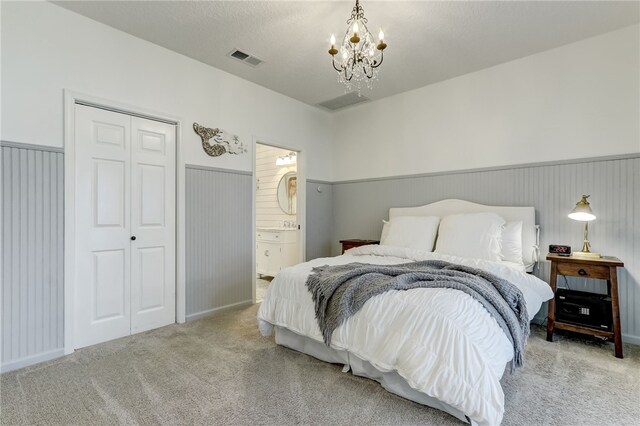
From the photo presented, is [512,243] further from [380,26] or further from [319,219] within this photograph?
[319,219]

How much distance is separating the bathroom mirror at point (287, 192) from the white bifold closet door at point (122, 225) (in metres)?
2.41

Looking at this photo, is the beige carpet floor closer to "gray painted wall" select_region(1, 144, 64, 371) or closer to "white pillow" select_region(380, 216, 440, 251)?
"gray painted wall" select_region(1, 144, 64, 371)

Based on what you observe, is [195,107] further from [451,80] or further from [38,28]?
[451,80]

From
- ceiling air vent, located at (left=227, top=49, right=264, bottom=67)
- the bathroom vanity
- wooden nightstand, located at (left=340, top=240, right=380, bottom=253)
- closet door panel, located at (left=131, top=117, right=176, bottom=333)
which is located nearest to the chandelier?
ceiling air vent, located at (left=227, top=49, right=264, bottom=67)

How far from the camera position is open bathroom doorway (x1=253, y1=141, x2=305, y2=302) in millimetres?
4734

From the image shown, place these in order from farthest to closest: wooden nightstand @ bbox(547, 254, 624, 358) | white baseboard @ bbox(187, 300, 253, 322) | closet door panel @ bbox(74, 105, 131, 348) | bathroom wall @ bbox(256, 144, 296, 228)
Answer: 1. bathroom wall @ bbox(256, 144, 296, 228)
2. white baseboard @ bbox(187, 300, 253, 322)
3. closet door panel @ bbox(74, 105, 131, 348)
4. wooden nightstand @ bbox(547, 254, 624, 358)

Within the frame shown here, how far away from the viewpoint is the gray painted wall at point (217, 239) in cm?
347

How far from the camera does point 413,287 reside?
2.05m

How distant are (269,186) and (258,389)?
4.24 m

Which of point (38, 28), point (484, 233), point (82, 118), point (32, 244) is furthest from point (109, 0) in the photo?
point (484, 233)

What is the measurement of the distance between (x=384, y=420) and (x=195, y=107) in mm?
3306

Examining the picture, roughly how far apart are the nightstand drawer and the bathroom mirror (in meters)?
3.73

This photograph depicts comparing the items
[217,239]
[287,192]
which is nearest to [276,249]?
[287,192]

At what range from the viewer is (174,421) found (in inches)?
69.4
